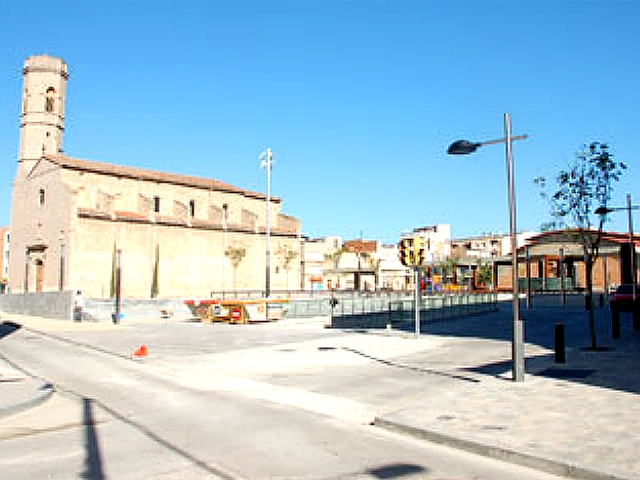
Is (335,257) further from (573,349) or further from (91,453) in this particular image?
(91,453)

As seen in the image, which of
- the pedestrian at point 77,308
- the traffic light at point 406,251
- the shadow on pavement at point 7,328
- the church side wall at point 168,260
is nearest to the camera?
the traffic light at point 406,251

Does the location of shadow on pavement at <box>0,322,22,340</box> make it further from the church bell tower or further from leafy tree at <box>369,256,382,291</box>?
leafy tree at <box>369,256,382,291</box>

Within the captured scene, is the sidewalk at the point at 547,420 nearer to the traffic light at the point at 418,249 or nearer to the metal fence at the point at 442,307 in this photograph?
the traffic light at the point at 418,249

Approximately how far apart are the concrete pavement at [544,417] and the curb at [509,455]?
0.04 feet

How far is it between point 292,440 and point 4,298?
53.0m

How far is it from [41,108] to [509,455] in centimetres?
6281

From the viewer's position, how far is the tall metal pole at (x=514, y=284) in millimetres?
11453

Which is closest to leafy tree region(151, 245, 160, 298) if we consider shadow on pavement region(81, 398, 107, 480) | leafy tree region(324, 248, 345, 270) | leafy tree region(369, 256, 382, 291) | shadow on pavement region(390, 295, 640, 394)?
shadow on pavement region(390, 295, 640, 394)

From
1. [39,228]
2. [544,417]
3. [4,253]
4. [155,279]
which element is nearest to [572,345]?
[544,417]

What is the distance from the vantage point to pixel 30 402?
962 cm

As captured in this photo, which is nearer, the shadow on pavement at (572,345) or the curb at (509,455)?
the curb at (509,455)

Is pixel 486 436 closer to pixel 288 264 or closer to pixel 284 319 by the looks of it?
pixel 284 319

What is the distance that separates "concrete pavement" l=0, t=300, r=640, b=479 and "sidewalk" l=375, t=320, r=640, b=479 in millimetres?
11

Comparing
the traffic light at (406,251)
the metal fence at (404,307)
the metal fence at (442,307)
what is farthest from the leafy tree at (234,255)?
the traffic light at (406,251)
